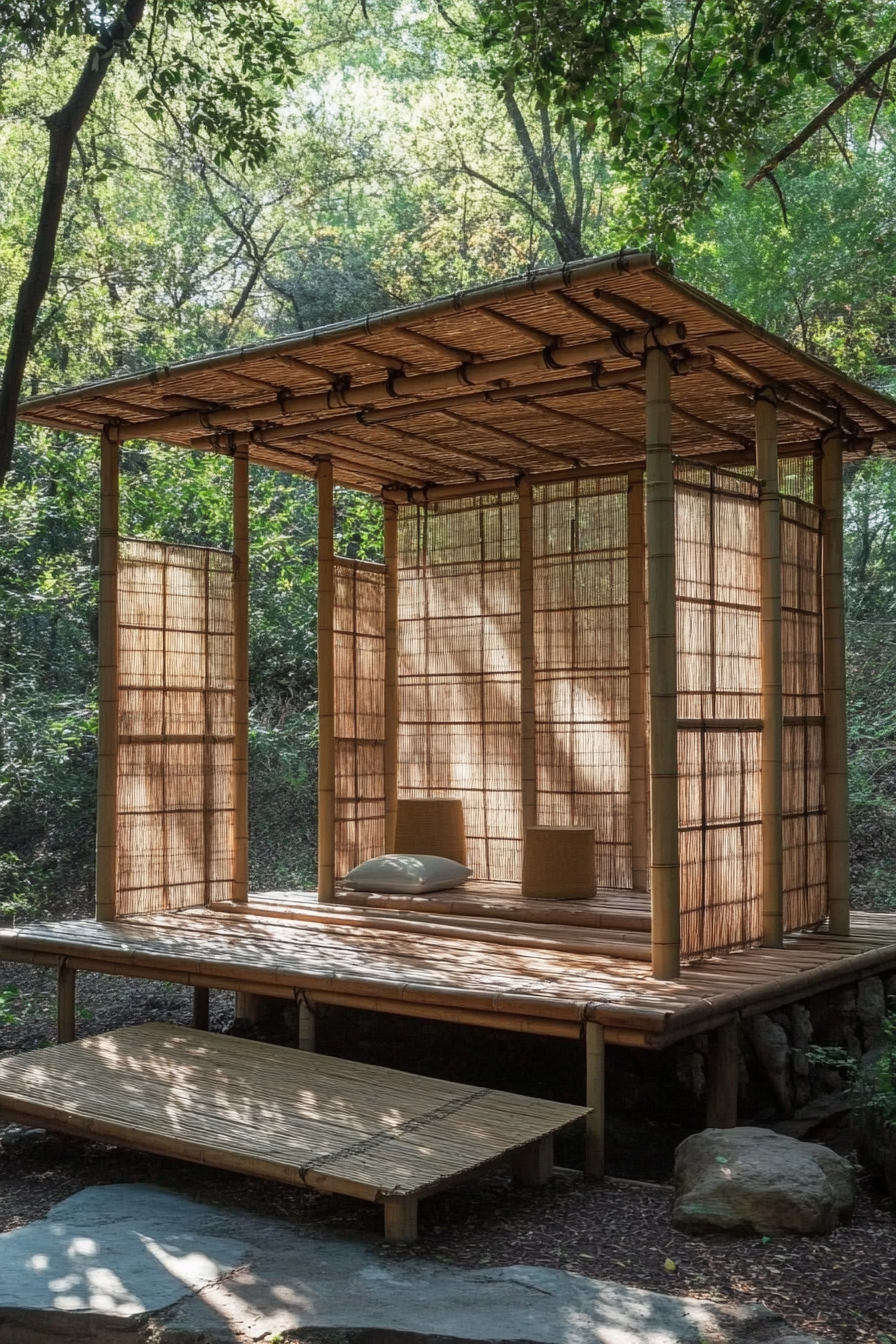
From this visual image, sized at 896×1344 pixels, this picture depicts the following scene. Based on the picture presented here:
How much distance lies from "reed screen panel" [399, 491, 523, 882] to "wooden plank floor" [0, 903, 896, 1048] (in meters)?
1.58

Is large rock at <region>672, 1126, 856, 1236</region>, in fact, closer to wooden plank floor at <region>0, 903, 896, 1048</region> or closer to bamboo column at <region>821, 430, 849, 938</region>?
wooden plank floor at <region>0, 903, 896, 1048</region>

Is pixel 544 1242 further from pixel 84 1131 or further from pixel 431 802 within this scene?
pixel 431 802

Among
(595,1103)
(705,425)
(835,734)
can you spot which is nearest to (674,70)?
(705,425)

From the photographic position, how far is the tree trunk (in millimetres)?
6684

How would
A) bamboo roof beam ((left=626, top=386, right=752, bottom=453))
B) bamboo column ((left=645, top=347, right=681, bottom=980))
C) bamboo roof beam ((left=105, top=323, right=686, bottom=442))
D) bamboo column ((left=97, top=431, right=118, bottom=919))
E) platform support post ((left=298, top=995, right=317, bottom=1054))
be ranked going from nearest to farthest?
bamboo column ((left=645, top=347, right=681, bottom=980)) → bamboo roof beam ((left=105, top=323, right=686, bottom=442)) → platform support post ((left=298, top=995, right=317, bottom=1054)) → bamboo roof beam ((left=626, top=386, right=752, bottom=453)) → bamboo column ((left=97, top=431, right=118, bottom=919))

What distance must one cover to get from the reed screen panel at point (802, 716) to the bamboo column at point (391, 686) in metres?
3.01

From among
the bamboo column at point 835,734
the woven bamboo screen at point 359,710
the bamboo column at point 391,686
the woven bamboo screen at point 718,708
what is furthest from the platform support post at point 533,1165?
the bamboo column at point 391,686

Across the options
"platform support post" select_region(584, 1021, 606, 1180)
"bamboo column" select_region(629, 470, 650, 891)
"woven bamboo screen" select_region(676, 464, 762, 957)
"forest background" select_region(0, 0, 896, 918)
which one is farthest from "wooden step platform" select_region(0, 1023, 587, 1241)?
"forest background" select_region(0, 0, 896, 918)

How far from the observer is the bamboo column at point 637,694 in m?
7.55

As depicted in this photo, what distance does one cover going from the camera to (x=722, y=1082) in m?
4.78

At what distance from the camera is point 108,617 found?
6652mm

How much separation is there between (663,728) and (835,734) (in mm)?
1717

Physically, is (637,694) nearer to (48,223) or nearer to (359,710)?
(359,710)

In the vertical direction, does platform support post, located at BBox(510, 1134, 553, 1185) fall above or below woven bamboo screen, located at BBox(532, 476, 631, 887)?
below
